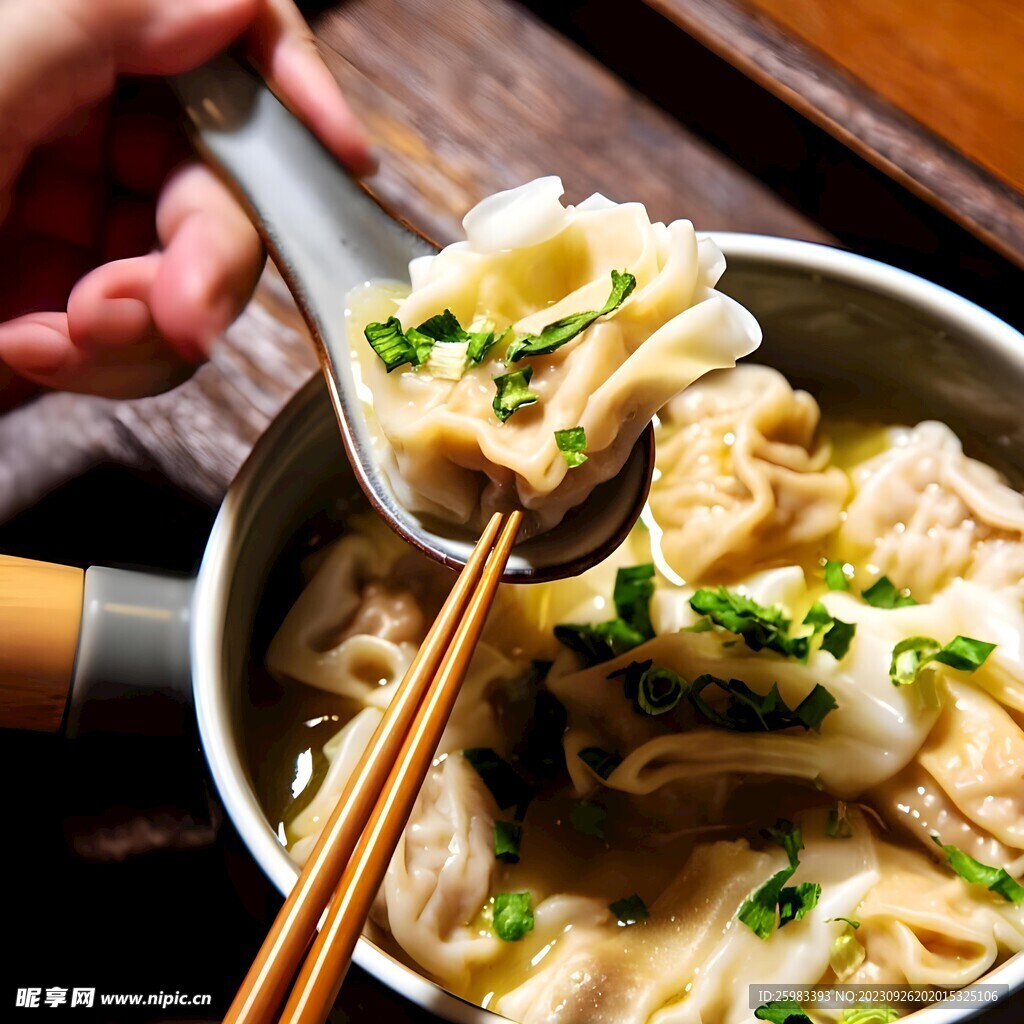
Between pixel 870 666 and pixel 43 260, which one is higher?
pixel 870 666

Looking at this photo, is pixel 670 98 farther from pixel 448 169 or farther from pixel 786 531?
pixel 786 531

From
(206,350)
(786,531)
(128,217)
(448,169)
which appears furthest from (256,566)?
(448,169)

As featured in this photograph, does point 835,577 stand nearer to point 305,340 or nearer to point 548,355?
point 548,355

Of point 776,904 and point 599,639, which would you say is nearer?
point 776,904

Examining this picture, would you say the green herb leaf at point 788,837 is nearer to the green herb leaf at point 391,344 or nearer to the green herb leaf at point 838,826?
the green herb leaf at point 838,826

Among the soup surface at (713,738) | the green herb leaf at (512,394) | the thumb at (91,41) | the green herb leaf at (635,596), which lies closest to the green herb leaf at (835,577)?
the soup surface at (713,738)

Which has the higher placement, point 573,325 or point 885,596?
point 573,325

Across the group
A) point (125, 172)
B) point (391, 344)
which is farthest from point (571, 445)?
point (125, 172)
